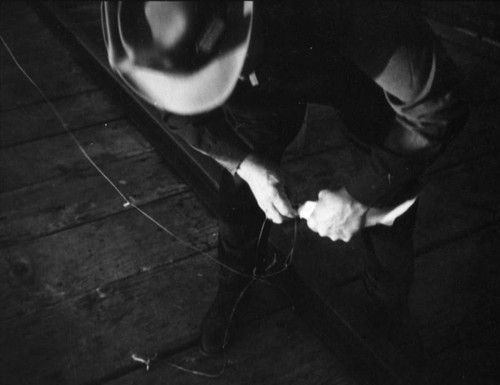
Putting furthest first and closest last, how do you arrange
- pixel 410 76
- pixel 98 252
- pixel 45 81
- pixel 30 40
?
pixel 30 40 < pixel 45 81 < pixel 98 252 < pixel 410 76

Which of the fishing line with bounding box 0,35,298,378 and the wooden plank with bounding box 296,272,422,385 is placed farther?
the fishing line with bounding box 0,35,298,378

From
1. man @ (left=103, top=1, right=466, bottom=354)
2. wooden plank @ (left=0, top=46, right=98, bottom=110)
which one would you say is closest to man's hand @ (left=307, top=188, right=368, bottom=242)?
man @ (left=103, top=1, right=466, bottom=354)

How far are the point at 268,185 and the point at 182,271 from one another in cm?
76

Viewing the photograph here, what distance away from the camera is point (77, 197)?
7.73 feet

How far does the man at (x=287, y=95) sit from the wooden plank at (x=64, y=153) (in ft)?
3.90

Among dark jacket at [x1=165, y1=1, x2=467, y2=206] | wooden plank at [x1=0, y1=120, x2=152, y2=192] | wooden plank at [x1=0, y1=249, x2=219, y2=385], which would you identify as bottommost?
wooden plank at [x1=0, y1=120, x2=152, y2=192]

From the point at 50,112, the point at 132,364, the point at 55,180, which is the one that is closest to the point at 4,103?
the point at 50,112

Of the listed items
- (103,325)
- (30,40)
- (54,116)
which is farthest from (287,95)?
(30,40)

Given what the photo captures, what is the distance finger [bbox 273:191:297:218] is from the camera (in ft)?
4.42

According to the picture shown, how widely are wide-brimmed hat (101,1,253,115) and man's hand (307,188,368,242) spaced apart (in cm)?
40

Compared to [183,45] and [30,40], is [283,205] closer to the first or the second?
[183,45]

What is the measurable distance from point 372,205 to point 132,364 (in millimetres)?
926

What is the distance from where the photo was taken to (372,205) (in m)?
1.30

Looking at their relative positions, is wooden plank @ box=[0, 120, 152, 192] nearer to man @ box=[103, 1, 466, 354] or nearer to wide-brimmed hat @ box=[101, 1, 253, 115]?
man @ box=[103, 1, 466, 354]
